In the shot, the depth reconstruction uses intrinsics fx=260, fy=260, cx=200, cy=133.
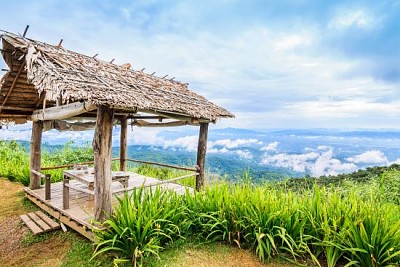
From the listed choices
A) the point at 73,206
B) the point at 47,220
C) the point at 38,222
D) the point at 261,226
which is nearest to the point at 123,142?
the point at 73,206

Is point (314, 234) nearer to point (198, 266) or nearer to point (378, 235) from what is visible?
point (378, 235)

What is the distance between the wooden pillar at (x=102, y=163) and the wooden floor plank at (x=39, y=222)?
1.72 metres

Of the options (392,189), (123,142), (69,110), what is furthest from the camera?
(123,142)

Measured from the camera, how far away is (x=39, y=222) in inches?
223

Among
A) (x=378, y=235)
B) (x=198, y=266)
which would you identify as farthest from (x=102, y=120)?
(x=378, y=235)

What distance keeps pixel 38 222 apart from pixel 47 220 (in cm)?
17

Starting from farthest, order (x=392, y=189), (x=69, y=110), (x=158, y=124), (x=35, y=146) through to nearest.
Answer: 1. (x=158, y=124)
2. (x=392, y=189)
3. (x=35, y=146)
4. (x=69, y=110)

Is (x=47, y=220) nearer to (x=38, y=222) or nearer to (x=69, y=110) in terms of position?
(x=38, y=222)

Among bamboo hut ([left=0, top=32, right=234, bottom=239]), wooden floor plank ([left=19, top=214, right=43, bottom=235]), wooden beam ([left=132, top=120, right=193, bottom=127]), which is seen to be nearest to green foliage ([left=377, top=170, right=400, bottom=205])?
bamboo hut ([left=0, top=32, right=234, bottom=239])

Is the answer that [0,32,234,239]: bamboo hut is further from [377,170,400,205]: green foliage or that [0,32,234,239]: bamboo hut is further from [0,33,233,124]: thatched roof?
[377,170,400,205]: green foliage

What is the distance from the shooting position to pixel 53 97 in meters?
4.31

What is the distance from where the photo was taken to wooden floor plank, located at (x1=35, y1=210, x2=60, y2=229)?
17.9 feet

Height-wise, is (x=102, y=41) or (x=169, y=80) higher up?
(x=102, y=41)

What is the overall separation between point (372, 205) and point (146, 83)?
5.31 meters
